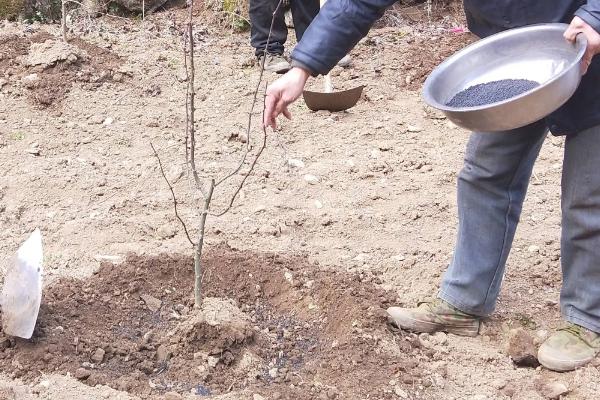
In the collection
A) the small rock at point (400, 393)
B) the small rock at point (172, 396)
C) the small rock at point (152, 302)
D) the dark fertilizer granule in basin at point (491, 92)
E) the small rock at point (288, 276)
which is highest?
the dark fertilizer granule in basin at point (491, 92)

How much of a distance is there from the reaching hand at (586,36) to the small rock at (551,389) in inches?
42.2

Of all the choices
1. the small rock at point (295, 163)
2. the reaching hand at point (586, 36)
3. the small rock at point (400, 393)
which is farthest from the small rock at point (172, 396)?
the small rock at point (295, 163)

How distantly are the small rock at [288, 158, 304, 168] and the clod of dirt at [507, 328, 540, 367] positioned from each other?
1933 mm

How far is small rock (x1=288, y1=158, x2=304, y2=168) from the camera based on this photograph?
4715 mm

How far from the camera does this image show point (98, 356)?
2904 millimetres

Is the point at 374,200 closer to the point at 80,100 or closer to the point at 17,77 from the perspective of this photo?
the point at 80,100

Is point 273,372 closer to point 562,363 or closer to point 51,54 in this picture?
point 562,363

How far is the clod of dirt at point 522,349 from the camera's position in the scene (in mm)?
3016

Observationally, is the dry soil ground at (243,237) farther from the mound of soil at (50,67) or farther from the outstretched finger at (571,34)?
the outstretched finger at (571,34)

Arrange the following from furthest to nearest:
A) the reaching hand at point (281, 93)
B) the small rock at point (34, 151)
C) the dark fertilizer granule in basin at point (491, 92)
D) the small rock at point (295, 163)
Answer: the small rock at point (34, 151) < the small rock at point (295, 163) < the reaching hand at point (281, 93) < the dark fertilizer granule in basin at point (491, 92)

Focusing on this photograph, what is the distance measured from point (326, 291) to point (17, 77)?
3.32 metres

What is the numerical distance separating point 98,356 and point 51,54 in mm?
3473

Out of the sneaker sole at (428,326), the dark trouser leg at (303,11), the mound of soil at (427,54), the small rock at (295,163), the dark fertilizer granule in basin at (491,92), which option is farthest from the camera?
the dark trouser leg at (303,11)

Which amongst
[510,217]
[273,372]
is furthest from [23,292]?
[510,217]
